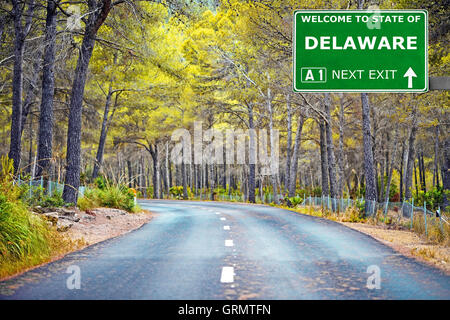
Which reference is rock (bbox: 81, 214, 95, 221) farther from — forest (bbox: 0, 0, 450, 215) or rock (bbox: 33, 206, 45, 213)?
rock (bbox: 33, 206, 45, 213)

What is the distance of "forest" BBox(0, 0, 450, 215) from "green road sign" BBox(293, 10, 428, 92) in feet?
6.56

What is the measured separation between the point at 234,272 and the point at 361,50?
6851 millimetres

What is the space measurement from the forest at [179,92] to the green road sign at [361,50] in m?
2.00

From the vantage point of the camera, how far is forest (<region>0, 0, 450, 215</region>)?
18438 millimetres

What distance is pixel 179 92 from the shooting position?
3425 centimetres

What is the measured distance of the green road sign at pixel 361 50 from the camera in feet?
39.6

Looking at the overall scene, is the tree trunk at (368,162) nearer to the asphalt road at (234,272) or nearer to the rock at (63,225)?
the asphalt road at (234,272)

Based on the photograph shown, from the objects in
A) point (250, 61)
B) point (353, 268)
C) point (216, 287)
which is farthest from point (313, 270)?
point (250, 61)

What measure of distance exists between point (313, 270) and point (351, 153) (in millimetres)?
39329

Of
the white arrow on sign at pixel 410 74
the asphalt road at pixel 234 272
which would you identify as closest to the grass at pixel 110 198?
the asphalt road at pixel 234 272

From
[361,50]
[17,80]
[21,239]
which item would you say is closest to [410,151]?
[361,50]

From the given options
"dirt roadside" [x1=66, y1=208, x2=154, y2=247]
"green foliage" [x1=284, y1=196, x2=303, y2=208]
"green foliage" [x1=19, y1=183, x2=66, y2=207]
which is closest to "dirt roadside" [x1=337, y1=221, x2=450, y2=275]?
"dirt roadside" [x1=66, y1=208, x2=154, y2=247]

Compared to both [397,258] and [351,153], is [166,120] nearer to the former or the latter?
[351,153]

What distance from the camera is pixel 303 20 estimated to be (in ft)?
41.2
